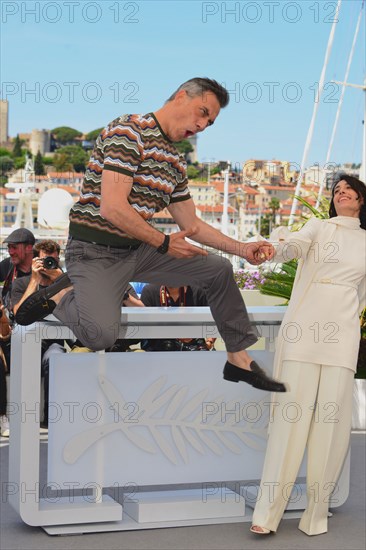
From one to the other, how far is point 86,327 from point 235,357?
2.21 ft

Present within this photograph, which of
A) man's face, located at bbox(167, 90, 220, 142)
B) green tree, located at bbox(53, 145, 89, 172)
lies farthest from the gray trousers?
green tree, located at bbox(53, 145, 89, 172)

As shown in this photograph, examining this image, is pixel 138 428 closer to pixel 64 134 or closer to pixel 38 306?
pixel 38 306

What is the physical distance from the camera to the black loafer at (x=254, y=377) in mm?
4434

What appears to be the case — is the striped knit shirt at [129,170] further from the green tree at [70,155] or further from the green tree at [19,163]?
the green tree at [19,163]

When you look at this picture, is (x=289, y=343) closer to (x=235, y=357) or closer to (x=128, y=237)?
(x=235, y=357)

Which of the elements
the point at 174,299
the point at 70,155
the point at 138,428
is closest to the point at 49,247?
the point at 174,299

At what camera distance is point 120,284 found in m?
4.44

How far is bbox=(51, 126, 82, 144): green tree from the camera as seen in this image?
560ft

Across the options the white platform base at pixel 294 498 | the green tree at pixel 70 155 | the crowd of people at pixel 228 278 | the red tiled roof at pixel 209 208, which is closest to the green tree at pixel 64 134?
the green tree at pixel 70 155

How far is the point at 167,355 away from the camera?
15.5ft

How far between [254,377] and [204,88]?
1.23 m

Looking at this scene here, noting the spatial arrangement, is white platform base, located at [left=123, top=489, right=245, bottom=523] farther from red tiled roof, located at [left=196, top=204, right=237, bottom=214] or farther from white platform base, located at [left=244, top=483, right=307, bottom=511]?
red tiled roof, located at [left=196, top=204, right=237, bottom=214]

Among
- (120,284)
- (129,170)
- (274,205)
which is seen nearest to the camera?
(129,170)

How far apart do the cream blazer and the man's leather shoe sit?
97 cm
